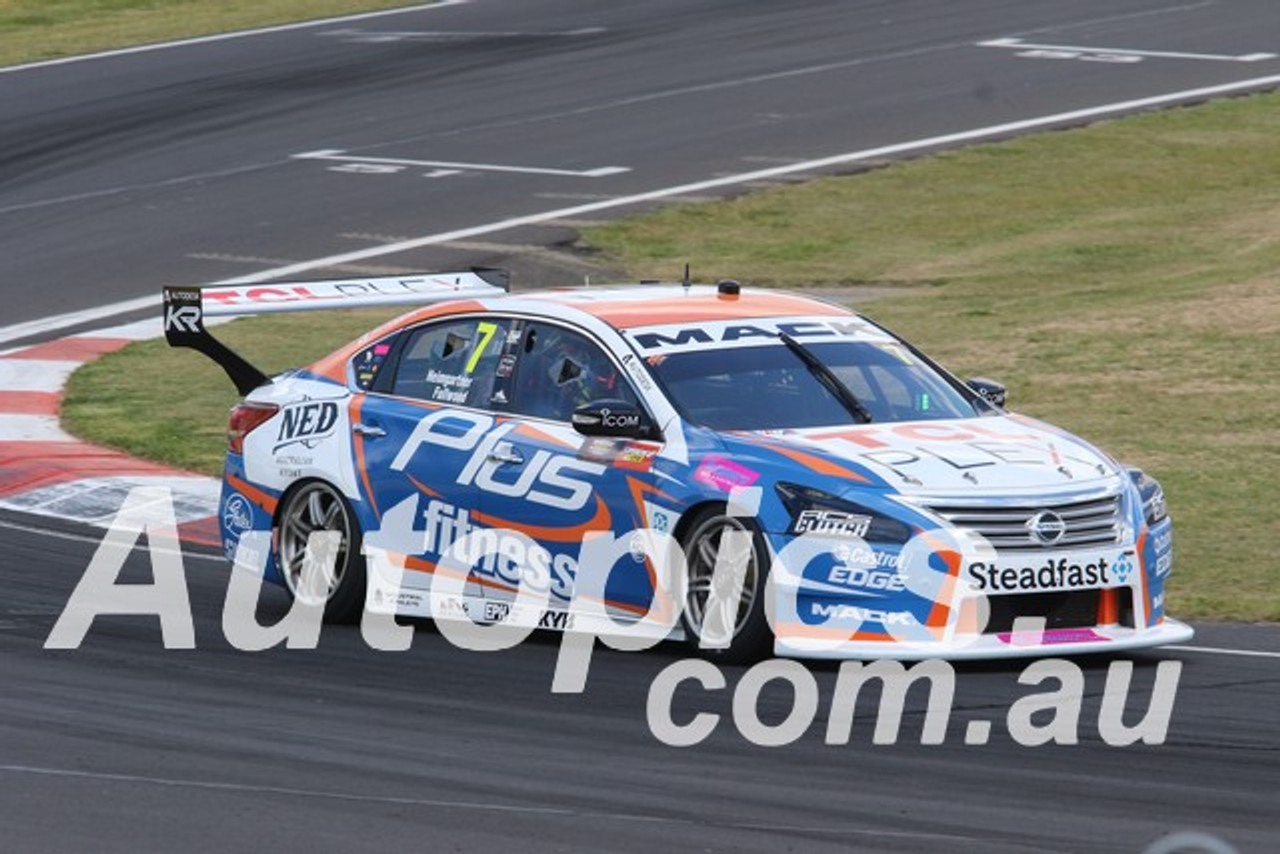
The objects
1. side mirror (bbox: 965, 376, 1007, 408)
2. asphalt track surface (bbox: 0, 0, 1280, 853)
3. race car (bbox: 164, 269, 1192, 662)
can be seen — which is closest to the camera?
asphalt track surface (bbox: 0, 0, 1280, 853)

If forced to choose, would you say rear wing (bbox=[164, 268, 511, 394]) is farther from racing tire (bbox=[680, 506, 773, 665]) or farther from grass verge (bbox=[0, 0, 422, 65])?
grass verge (bbox=[0, 0, 422, 65])

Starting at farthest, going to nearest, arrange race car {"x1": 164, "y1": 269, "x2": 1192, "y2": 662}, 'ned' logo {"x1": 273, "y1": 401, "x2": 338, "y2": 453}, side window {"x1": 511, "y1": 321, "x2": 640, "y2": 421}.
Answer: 'ned' logo {"x1": 273, "y1": 401, "x2": 338, "y2": 453}
side window {"x1": 511, "y1": 321, "x2": 640, "y2": 421}
race car {"x1": 164, "y1": 269, "x2": 1192, "y2": 662}

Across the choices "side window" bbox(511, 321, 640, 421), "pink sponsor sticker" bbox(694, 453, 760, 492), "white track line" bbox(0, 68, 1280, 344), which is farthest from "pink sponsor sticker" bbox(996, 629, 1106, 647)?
"white track line" bbox(0, 68, 1280, 344)

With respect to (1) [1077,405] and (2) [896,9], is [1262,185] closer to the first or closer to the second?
Answer: (1) [1077,405]

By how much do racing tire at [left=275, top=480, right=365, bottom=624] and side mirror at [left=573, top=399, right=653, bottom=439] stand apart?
4.43ft

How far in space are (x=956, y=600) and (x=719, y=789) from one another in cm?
197

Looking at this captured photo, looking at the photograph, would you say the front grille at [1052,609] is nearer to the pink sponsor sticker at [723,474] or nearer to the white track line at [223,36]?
the pink sponsor sticker at [723,474]

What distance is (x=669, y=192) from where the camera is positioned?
82.2ft

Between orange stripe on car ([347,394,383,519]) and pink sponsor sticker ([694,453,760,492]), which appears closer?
pink sponsor sticker ([694,453,760,492])

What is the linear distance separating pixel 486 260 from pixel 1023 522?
12.3 meters

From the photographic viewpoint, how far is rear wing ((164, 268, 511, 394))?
12.1 m

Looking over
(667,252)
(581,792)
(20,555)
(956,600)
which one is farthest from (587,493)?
(667,252)

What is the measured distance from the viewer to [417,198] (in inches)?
980

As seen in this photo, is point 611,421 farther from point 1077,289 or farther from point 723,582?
point 1077,289
